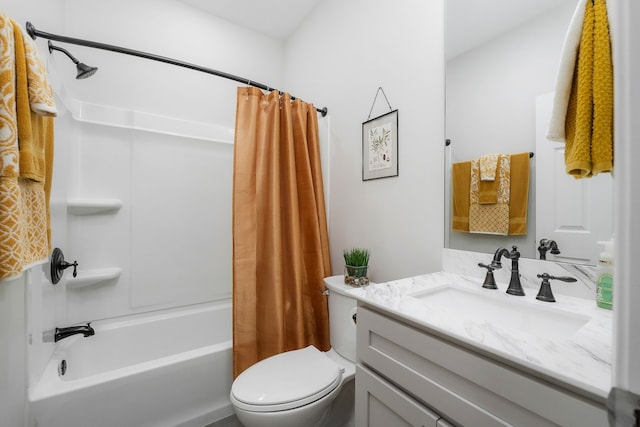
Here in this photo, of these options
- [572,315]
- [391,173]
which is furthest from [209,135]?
[572,315]

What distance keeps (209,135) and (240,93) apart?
70 centimetres

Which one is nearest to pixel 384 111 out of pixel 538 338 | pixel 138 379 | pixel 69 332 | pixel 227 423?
pixel 538 338

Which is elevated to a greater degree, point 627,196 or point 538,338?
point 627,196

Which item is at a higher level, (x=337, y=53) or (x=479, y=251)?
(x=337, y=53)

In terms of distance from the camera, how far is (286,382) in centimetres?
112

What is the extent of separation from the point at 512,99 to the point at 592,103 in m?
0.50

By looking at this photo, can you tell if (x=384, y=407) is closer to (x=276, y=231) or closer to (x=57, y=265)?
(x=276, y=231)

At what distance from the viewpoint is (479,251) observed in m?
1.08

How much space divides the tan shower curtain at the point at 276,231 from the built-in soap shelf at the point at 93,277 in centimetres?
89

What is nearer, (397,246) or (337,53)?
(397,246)

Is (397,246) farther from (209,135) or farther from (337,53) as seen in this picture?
(209,135)

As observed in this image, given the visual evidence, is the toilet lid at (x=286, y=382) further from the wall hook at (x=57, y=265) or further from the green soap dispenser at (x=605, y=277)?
the wall hook at (x=57, y=265)

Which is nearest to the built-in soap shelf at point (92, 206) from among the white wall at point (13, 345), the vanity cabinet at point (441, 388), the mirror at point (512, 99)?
the white wall at point (13, 345)

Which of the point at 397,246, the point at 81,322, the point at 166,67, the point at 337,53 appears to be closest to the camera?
the point at 397,246
